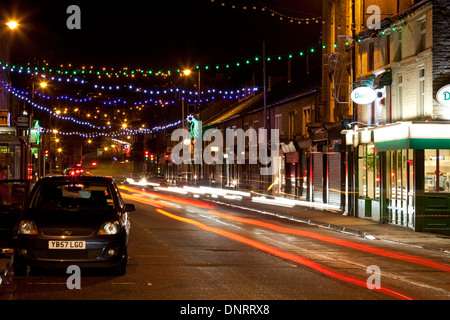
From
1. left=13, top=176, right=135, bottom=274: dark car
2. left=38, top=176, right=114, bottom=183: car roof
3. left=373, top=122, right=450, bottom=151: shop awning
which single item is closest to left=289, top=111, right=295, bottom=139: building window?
left=373, top=122, right=450, bottom=151: shop awning

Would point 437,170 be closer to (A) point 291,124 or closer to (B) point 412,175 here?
(B) point 412,175

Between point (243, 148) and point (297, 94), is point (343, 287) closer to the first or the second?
point (297, 94)

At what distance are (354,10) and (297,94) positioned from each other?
32.6ft

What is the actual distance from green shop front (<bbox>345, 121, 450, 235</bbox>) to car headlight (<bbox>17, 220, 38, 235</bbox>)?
45.5 ft

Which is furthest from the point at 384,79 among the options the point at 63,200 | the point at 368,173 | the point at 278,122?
the point at 278,122

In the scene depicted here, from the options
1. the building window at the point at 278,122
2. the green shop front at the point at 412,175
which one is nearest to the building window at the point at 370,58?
the green shop front at the point at 412,175

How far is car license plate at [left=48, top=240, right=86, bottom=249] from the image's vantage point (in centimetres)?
954

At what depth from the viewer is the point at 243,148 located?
48125mm

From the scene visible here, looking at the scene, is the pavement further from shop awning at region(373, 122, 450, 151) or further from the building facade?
shop awning at region(373, 122, 450, 151)

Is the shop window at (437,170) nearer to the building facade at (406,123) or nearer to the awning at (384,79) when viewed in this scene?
the building facade at (406,123)

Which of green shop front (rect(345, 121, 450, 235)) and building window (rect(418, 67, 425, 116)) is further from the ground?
building window (rect(418, 67, 425, 116))

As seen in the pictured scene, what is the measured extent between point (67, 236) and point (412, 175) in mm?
14245

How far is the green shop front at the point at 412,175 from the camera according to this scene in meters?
19.8

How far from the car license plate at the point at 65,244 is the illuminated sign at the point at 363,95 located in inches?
604
